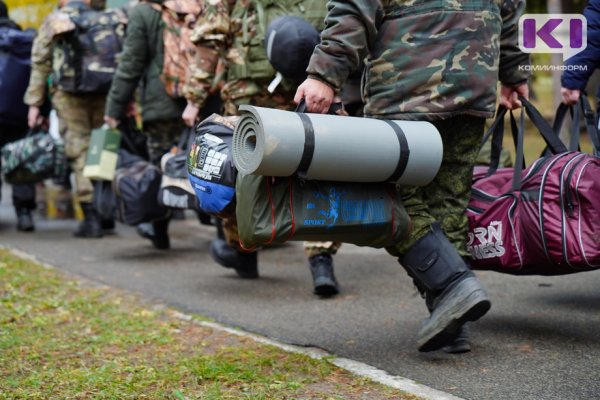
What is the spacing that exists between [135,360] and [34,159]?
480 centimetres

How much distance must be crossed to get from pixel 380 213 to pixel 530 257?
0.84 meters

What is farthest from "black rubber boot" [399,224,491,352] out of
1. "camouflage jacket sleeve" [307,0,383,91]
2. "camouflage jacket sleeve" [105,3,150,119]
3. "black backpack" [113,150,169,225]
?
Answer: "camouflage jacket sleeve" [105,3,150,119]

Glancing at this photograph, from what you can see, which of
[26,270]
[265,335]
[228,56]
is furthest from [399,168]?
[26,270]

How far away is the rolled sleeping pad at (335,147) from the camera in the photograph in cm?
323

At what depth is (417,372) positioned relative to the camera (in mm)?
3779

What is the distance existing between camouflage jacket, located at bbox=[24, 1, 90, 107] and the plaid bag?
352mm

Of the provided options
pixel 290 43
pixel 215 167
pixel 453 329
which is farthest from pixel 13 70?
pixel 453 329

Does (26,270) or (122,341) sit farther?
(26,270)

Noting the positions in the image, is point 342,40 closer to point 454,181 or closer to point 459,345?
point 454,181

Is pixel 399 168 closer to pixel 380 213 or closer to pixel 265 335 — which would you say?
pixel 380 213

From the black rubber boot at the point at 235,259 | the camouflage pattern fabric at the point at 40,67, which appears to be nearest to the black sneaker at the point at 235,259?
the black rubber boot at the point at 235,259

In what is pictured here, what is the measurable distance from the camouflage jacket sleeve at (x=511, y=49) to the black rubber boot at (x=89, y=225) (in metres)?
5.11

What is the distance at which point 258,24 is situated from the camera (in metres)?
5.41

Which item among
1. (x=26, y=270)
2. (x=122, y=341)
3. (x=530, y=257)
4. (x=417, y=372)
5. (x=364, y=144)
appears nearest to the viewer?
(x=364, y=144)
